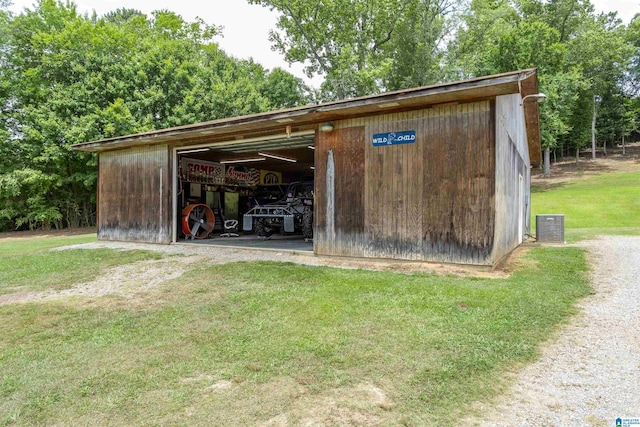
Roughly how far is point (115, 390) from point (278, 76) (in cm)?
2474

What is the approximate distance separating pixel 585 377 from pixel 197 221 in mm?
10068

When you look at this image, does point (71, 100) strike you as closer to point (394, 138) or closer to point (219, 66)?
point (219, 66)

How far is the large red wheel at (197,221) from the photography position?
34.0ft

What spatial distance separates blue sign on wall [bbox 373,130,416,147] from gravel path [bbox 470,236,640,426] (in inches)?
137

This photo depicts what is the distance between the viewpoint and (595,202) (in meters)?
19.4

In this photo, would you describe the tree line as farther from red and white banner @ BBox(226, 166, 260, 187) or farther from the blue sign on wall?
the blue sign on wall

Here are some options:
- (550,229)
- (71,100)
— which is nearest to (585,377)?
(550,229)

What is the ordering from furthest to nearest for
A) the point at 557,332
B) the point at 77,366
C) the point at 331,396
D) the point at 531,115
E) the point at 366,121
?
the point at 531,115, the point at 366,121, the point at 557,332, the point at 77,366, the point at 331,396

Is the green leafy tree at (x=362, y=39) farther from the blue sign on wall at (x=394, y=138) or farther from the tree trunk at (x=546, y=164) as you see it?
the blue sign on wall at (x=394, y=138)

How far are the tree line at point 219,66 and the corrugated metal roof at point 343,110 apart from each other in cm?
895

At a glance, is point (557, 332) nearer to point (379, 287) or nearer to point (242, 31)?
point (379, 287)

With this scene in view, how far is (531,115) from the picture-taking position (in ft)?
33.5

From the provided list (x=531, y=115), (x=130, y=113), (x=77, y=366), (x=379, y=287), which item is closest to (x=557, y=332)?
(x=379, y=287)

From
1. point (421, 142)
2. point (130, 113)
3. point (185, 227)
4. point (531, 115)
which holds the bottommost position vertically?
point (185, 227)
